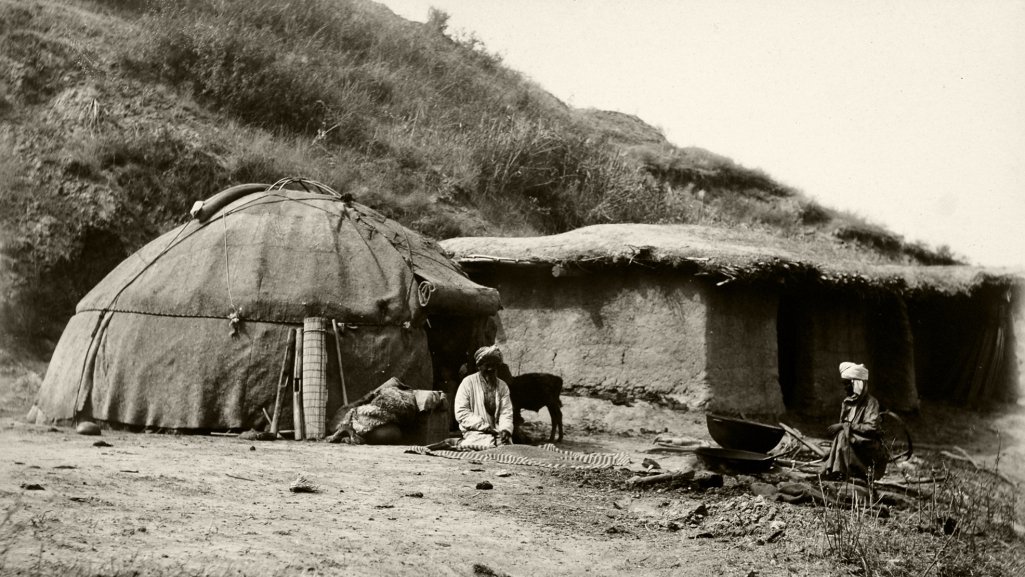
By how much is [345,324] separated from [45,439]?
8.65ft

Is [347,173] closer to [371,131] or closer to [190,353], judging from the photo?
Answer: [371,131]

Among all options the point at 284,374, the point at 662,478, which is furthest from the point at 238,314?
the point at 662,478

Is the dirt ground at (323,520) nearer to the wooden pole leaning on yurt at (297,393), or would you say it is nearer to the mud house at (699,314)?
the wooden pole leaning on yurt at (297,393)

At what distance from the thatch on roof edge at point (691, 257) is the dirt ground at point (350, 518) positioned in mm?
4940

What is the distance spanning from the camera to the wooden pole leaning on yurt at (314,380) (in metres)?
8.69

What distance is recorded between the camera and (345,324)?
916 cm

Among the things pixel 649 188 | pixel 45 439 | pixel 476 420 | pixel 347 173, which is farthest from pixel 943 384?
pixel 45 439

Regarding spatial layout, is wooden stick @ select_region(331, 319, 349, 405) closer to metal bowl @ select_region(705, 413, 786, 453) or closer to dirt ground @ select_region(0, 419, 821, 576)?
dirt ground @ select_region(0, 419, 821, 576)

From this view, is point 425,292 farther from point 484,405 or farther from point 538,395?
point 484,405

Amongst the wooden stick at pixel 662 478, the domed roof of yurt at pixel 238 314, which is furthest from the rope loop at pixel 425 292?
the wooden stick at pixel 662 478

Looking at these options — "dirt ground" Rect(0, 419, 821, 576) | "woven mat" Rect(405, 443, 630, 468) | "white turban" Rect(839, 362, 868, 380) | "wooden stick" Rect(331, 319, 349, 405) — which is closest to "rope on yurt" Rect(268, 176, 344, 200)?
"wooden stick" Rect(331, 319, 349, 405)

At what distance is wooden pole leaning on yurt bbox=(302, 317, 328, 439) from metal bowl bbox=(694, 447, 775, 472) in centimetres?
339

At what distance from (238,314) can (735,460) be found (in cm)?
450

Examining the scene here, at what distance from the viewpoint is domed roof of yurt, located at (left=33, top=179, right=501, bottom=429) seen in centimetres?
878
